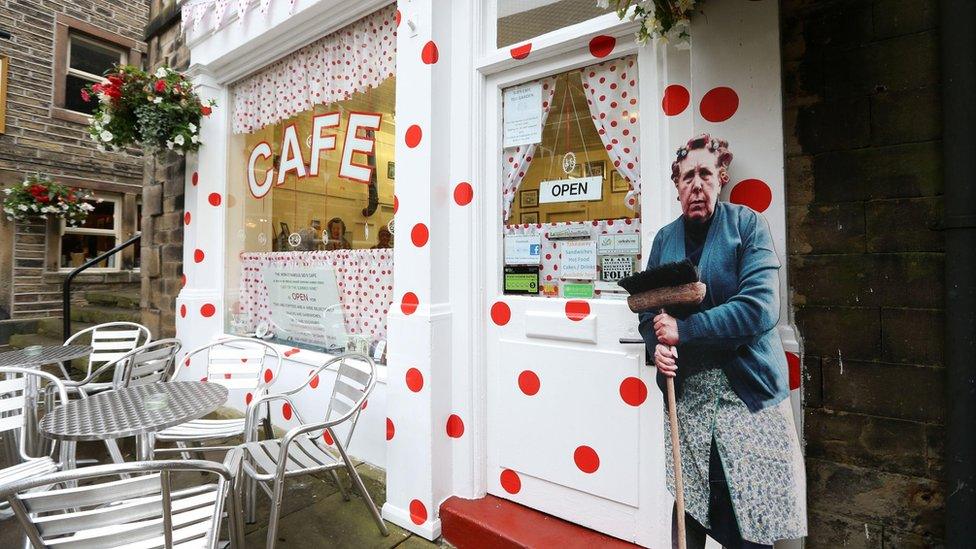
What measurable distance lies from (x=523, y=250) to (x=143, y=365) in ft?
8.74

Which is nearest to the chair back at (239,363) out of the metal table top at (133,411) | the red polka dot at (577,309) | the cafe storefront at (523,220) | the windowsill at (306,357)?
the windowsill at (306,357)

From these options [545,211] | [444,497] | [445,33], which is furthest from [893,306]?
[445,33]

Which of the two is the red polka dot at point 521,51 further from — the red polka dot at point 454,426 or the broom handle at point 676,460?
the red polka dot at point 454,426

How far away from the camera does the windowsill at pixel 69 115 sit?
282 inches

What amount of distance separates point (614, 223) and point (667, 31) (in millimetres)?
789

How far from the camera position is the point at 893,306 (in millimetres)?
1409

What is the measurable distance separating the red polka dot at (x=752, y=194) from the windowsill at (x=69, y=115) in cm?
976

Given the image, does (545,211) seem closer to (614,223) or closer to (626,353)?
(614,223)

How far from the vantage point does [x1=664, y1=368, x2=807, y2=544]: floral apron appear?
1.42 meters

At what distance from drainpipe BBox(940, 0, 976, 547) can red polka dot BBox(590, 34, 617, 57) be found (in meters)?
1.09

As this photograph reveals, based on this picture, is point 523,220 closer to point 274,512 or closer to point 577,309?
point 577,309

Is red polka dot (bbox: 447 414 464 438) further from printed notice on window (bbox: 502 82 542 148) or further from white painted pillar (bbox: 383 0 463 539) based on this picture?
printed notice on window (bbox: 502 82 542 148)

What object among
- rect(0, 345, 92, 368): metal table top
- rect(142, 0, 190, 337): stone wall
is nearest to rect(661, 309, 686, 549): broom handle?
rect(0, 345, 92, 368): metal table top

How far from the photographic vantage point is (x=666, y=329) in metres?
1.62
